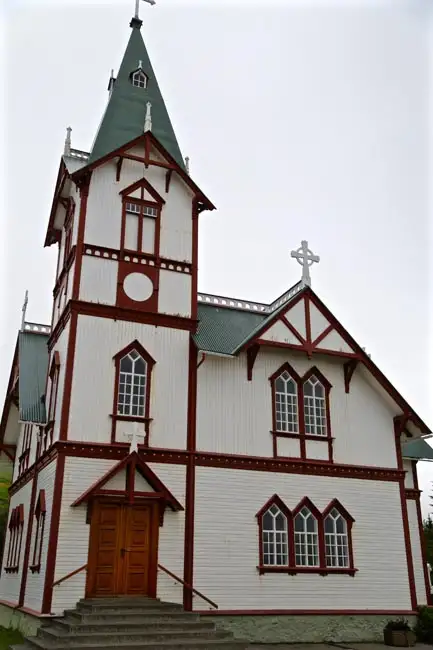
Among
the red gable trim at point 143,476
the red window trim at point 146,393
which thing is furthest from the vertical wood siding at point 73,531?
→ the red window trim at point 146,393

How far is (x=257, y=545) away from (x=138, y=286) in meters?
7.80

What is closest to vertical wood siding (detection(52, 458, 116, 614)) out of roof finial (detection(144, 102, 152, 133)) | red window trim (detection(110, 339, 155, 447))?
red window trim (detection(110, 339, 155, 447))

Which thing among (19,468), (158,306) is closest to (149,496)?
(158,306)

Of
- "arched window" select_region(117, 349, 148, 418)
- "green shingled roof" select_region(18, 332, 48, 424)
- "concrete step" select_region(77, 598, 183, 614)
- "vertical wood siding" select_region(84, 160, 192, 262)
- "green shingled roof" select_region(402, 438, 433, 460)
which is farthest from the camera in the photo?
"green shingled roof" select_region(402, 438, 433, 460)

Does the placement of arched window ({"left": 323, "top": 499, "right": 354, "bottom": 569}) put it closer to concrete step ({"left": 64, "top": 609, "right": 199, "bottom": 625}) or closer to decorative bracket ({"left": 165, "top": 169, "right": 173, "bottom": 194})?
concrete step ({"left": 64, "top": 609, "right": 199, "bottom": 625})

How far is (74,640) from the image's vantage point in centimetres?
1270

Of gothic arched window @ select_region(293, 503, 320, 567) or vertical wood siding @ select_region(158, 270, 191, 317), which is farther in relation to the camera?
vertical wood siding @ select_region(158, 270, 191, 317)

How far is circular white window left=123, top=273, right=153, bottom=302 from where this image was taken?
61.1ft

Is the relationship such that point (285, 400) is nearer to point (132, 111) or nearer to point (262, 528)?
point (262, 528)

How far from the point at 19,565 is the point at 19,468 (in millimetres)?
4997

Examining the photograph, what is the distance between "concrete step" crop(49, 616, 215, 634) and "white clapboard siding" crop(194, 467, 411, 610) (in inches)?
98.7

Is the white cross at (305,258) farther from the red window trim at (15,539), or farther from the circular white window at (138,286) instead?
the red window trim at (15,539)

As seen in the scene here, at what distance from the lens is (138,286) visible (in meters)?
18.8

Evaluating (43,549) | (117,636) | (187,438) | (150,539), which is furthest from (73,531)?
(187,438)
